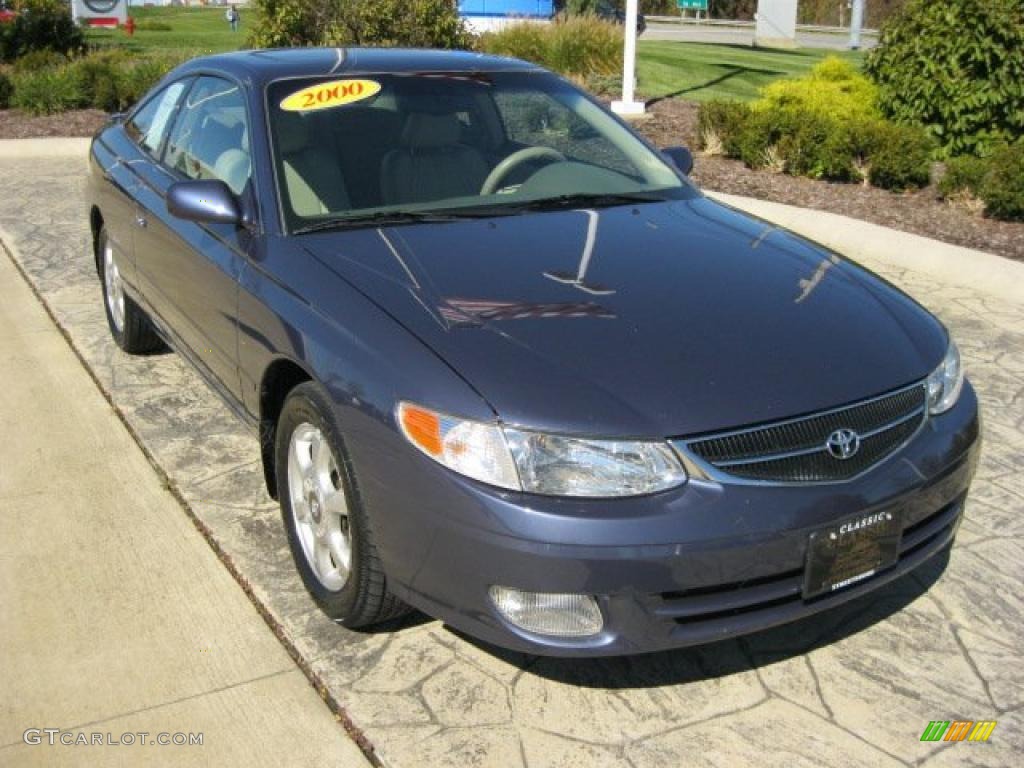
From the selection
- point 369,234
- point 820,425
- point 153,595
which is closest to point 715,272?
point 820,425

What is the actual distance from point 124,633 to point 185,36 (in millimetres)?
33524

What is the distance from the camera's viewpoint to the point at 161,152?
A: 5094mm

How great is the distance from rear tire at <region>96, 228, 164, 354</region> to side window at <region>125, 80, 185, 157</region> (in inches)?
25.4

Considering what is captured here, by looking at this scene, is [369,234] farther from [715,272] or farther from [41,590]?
[41,590]

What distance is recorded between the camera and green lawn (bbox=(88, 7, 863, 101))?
17.1m

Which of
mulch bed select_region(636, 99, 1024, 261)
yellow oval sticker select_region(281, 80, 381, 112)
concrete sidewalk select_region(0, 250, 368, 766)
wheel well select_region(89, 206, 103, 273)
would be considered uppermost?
yellow oval sticker select_region(281, 80, 381, 112)

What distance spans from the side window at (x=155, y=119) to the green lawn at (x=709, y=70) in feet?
35.8

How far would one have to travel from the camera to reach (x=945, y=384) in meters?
3.40

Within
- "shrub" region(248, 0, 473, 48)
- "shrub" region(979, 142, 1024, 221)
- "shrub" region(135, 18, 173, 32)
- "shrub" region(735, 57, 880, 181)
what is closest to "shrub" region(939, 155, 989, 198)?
"shrub" region(979, 142, 1024, 221)

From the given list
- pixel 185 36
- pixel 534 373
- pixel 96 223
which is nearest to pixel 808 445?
pixel 534 373

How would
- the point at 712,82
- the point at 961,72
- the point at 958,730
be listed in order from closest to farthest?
the point at 958,730, the point at 961,72, the point at 712,82

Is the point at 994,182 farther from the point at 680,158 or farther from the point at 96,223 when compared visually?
the point at 96,223

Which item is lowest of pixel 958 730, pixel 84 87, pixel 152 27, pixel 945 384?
pixel 958 730

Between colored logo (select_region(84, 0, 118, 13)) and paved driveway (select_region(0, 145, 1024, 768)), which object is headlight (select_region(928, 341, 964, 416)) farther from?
colored logo (select_region(84, 0, 118, 13))
